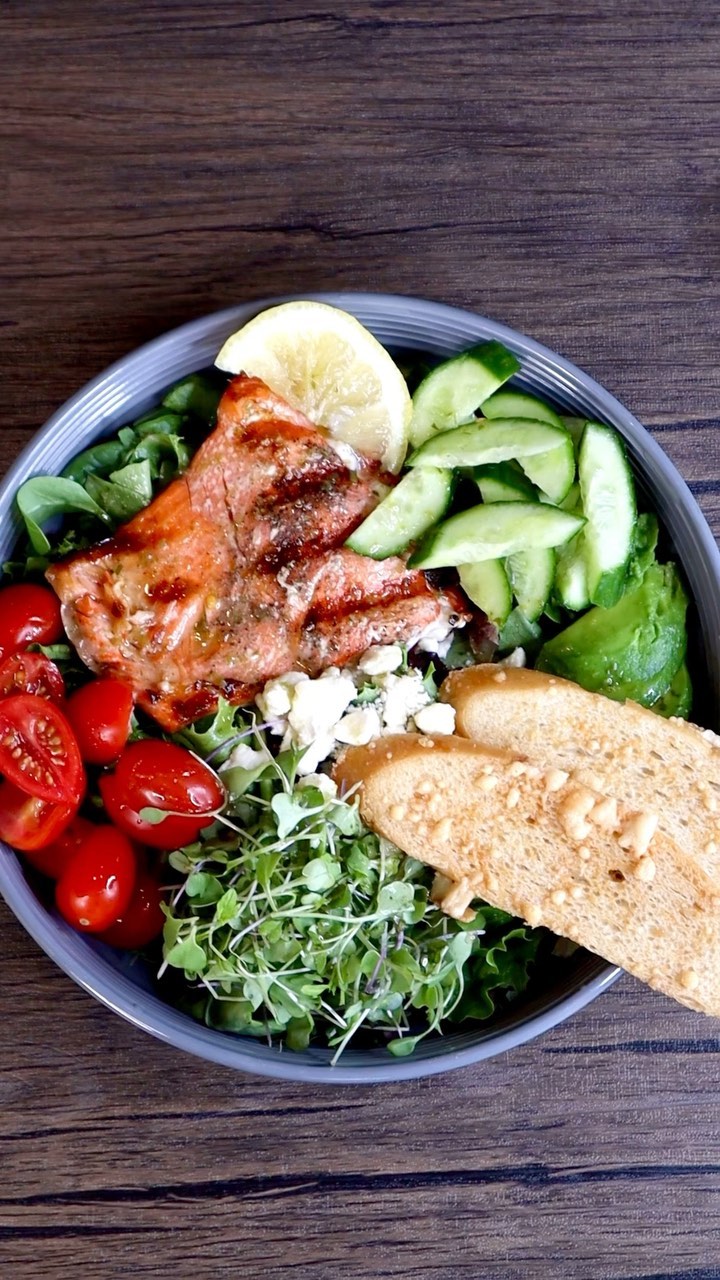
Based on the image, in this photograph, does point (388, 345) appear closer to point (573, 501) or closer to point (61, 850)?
point (573, 501)

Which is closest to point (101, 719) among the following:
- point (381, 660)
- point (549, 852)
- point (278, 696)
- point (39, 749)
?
point (39, 749)

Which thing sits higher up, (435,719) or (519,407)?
(519,407)

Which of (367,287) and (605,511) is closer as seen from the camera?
(605,511)

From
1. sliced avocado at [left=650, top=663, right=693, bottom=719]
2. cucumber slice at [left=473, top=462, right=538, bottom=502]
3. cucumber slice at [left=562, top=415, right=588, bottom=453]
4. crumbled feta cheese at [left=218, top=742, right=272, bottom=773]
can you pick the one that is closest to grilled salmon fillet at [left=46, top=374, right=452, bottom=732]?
crumbled feta cheese at [left=218, top=742, right=272, bottom=773]

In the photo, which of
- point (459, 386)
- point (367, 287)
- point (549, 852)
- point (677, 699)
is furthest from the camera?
point (367, 287)

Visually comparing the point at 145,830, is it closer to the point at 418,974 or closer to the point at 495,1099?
the point at 418,974

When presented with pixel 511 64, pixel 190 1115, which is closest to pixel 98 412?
pixel 511 64
